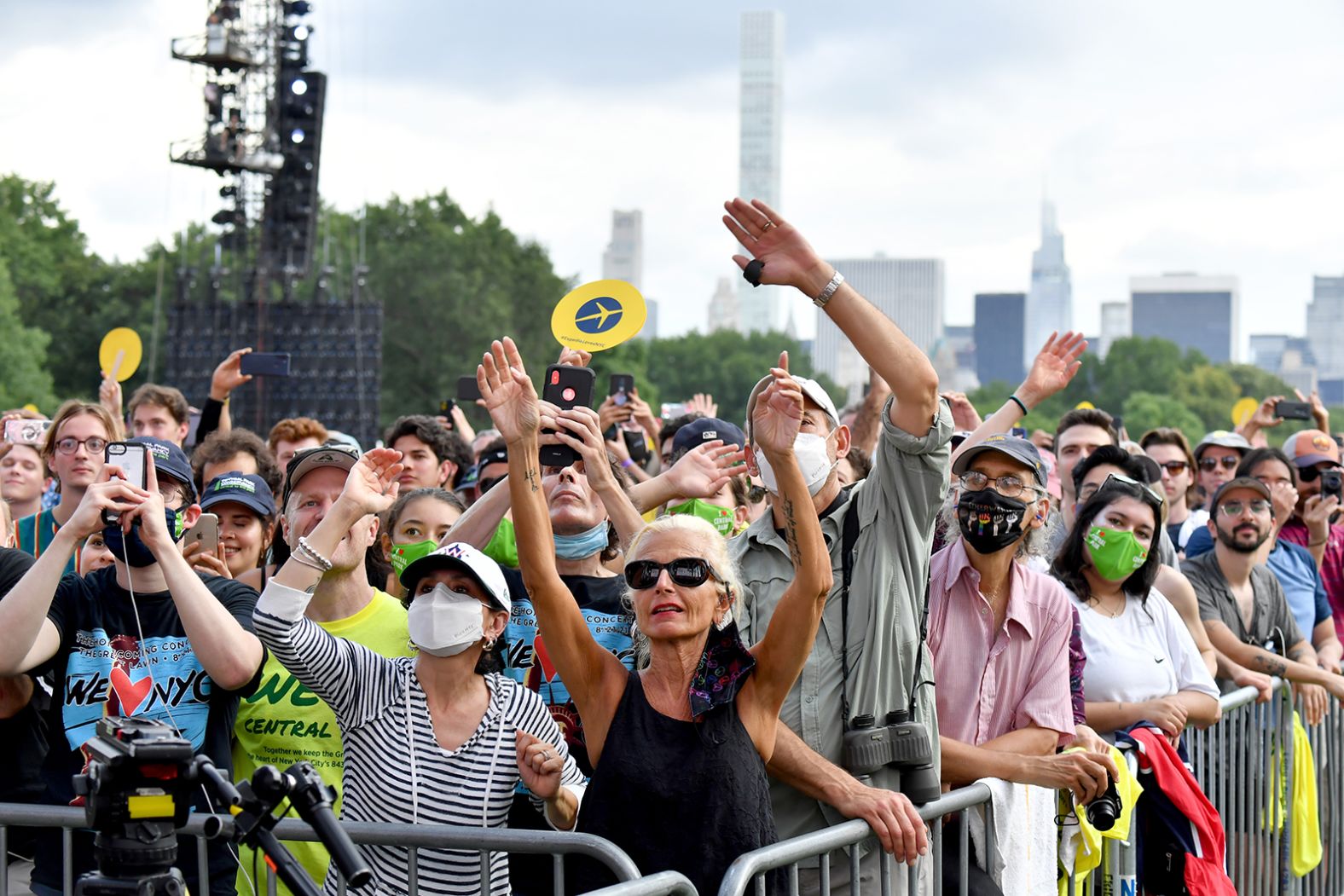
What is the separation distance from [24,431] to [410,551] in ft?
11.0

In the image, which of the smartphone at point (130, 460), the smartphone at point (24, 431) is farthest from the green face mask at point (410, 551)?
the smartphone at point (24, 431)

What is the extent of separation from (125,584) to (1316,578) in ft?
19.7

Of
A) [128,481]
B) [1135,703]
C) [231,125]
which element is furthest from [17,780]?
[231,125]

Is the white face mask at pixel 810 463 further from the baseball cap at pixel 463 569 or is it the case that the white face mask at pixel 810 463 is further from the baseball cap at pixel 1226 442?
the baseball cap at pixel 1226 442

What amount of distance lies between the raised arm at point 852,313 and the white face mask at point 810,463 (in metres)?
0.28

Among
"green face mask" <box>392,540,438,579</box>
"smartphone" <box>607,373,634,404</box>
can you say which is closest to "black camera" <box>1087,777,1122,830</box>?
"green face mask" <box>392,540,438,579</box>

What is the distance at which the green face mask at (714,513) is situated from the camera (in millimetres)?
5988

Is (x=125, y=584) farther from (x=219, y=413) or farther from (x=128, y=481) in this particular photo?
(x=219, y=413)

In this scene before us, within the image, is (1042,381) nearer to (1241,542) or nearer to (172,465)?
(1241,542)

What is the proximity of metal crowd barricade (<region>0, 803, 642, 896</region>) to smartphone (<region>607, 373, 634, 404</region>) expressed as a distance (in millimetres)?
4384

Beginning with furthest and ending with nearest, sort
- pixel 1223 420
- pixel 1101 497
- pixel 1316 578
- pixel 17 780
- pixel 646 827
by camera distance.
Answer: pixel 1223 420
pixel 1316 578
pixel 1101 497
pixel 17 780
pixel 646 827

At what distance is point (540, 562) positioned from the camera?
3.98m

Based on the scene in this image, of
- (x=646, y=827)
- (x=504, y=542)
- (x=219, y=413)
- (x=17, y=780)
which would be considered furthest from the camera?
(x=219, y=413)

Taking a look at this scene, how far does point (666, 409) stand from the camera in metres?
12.3
